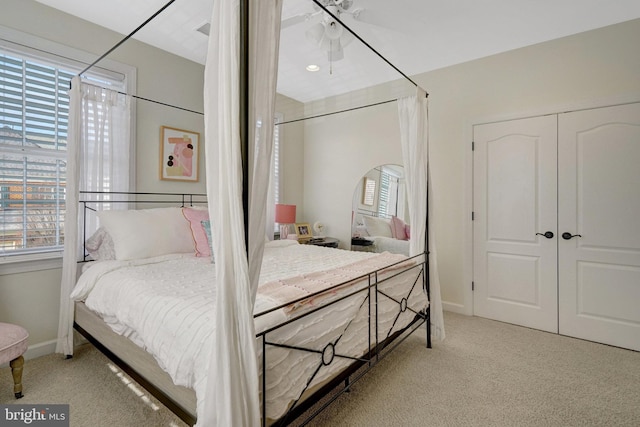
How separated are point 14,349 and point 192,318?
4.58 ft

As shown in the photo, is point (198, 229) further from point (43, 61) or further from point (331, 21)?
point (331, 21)

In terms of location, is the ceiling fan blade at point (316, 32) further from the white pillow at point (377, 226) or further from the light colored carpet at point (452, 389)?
the light colored carpet at point (452, 389)

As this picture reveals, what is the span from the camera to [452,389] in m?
2.12

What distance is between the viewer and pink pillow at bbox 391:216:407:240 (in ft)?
12.6

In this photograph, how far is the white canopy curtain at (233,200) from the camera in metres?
1.09

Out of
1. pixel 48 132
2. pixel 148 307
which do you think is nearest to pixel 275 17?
pixel 148 307

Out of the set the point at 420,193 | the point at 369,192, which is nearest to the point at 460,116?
the point at 369,192

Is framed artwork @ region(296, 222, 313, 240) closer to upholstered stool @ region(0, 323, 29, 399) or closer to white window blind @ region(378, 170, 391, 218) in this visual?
white window blind @ region(378, 170, 391, 218)

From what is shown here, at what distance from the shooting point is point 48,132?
2.60m

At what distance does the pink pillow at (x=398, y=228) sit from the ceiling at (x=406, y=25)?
71.6 inches

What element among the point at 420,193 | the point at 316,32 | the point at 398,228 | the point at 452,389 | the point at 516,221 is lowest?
the point at 452,389

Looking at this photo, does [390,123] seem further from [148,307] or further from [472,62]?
[148,307]

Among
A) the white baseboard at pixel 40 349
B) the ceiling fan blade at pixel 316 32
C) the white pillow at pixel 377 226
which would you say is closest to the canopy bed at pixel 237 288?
the white baseboard at pixel 40 349

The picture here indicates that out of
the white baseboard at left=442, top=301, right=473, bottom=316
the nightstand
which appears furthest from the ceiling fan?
the white baseboard at left=442, top=301, right=473, bottom=316
